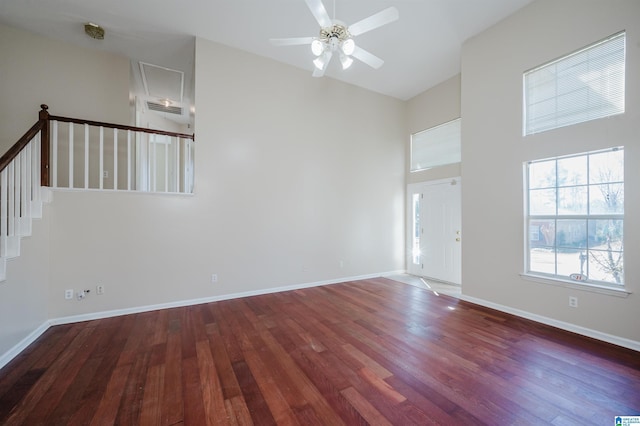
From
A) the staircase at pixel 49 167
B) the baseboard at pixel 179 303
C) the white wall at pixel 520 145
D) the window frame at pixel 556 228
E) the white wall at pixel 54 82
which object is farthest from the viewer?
the white wall at pixel 54 82

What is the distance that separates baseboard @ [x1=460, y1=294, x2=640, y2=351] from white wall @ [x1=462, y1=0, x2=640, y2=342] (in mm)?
40

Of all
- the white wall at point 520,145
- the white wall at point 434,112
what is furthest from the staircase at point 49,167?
the white wall at point 434,112

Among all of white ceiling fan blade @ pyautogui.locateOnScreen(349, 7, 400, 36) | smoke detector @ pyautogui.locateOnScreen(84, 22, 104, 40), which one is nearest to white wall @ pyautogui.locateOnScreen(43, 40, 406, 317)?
smoke detector @ pyautogui.locateOnScreen(84, 22, 104, 40)

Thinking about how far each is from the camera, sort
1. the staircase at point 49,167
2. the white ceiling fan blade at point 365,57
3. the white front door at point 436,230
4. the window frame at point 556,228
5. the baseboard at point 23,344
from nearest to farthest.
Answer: the baseboard at point 23,344, the staircase at point 49,167, the window frame at point 556,228, the white ceiling fan blade at point 365,57, the white front door at point 436,230

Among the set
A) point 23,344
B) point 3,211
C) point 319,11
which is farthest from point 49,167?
point 319,11

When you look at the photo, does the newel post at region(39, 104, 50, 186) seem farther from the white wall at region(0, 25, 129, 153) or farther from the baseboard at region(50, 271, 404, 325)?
the baseboard at region(50, 271, 404, 325)

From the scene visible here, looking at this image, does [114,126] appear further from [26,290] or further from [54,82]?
[26,290]

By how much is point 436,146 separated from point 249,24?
13.4ft

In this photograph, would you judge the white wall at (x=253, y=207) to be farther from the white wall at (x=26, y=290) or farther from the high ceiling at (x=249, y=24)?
the high ceiling at (x=249, y=24)

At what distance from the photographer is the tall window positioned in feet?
8.79

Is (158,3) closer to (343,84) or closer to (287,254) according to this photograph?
(343,84)

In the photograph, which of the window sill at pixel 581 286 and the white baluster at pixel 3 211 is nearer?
the white baluster at pixel 3 211

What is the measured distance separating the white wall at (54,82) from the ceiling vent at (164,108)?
199 centimetres

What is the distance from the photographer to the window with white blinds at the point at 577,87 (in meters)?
2.68
